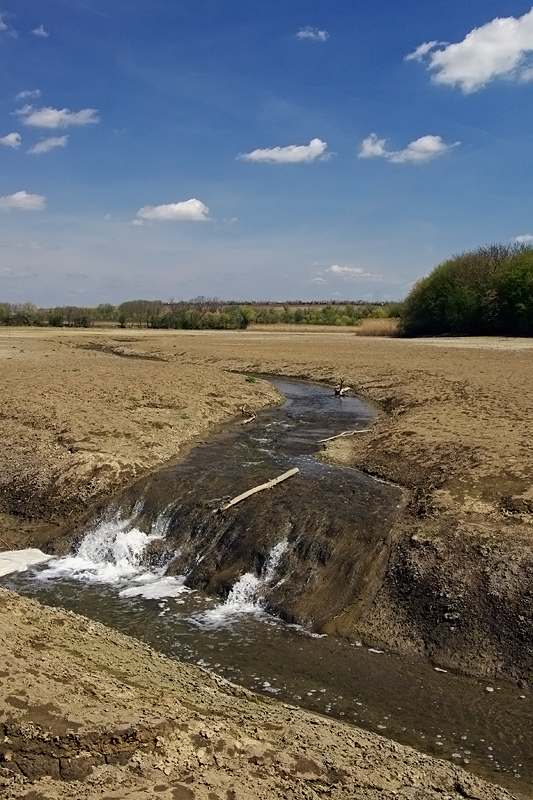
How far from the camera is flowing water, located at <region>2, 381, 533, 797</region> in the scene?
8969 millimetres

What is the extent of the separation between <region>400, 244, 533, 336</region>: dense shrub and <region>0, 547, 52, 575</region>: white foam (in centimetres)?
5815

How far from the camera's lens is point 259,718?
26.7ft

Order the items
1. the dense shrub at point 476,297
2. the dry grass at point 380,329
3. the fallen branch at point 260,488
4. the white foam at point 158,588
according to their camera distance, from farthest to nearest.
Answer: the dry grass at point 380,329, the dense shrub at point 476,297, the fallen branch at point 260,488, the white foam at point 158,588

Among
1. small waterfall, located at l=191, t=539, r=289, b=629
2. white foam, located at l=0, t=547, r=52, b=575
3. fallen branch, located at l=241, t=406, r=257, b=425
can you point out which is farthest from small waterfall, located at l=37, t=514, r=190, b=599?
fallen branch, located at l=241, t=406, r=257, b=425

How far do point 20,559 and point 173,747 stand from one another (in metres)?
9.08

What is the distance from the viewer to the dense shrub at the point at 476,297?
2564 inches

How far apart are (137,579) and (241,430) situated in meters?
11.1

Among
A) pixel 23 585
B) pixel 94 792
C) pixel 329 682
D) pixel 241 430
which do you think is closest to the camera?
pixel 94 792

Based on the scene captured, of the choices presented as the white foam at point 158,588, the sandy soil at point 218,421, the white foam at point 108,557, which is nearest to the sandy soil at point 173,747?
the white foam at point 158,588

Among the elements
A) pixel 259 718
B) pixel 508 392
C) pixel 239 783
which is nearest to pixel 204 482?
pixel 259 718

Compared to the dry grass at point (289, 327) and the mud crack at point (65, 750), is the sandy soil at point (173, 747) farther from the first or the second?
the dry grass at point (289, 327)

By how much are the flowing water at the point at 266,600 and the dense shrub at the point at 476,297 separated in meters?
51.4

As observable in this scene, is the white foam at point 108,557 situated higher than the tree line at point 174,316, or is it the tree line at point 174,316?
the tree line at point 174,316

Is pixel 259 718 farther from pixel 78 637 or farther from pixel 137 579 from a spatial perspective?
pixel 137 579
